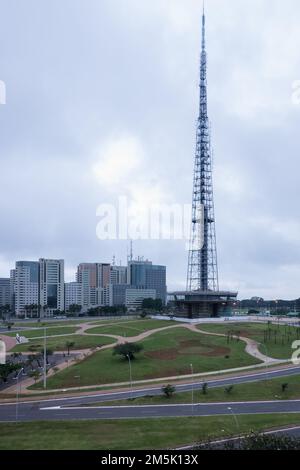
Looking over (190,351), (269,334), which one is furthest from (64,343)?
(269,334)

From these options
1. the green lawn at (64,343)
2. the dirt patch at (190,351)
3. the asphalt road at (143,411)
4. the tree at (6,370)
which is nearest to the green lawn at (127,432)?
the asphalt road at (143,411)

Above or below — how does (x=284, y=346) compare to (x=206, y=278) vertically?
below

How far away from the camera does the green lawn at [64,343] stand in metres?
92.3

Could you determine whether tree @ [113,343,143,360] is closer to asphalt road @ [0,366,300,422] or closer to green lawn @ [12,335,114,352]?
asphalt road @ [0,366,300,422]

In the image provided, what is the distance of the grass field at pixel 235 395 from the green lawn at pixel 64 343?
1650 inches

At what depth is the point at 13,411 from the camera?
4800cm

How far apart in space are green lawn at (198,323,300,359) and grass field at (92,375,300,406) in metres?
20.9

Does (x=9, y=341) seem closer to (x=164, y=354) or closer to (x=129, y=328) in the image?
(x=129, y=328)

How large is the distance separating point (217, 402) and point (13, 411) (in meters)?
22.3

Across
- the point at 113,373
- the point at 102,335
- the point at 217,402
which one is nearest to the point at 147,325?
the point at 102,335

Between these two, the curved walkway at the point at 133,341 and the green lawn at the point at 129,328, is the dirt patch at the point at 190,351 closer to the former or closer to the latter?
the curved walkway at the point at 133,341

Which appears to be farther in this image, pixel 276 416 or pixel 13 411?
pixel 13 411
